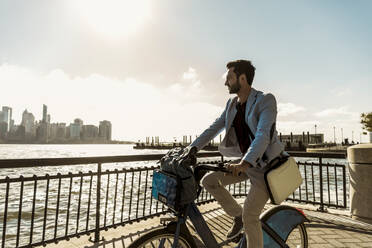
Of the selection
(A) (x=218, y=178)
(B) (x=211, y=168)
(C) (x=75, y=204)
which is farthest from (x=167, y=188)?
(C) (x=75, y=204)

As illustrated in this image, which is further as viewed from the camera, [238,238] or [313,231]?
[313,231]

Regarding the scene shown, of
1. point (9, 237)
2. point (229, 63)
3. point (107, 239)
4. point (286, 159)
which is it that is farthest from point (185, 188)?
point (9, 237)

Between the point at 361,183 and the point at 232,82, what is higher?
the point at 232,82

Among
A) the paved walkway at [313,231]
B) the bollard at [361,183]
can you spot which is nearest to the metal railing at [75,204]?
the paved walkway at [313,231]

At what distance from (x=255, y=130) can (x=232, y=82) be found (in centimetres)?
53

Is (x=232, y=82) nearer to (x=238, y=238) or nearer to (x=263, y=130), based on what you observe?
(x=263, y=130)

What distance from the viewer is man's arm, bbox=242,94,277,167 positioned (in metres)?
2.06

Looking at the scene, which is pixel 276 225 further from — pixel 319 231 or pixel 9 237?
pixel 9 237

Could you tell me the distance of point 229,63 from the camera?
2555 mm

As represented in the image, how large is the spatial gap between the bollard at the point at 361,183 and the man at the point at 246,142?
4.12m

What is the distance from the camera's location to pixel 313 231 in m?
4.71

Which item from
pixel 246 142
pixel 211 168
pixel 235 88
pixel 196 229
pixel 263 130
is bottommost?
pixel 196 229

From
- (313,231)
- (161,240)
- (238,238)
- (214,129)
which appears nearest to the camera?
(161,240)

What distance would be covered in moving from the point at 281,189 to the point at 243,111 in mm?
816
